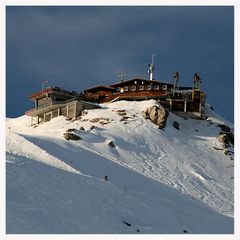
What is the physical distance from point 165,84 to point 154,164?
30.8 meters

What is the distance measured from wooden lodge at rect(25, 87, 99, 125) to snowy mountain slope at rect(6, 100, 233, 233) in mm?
2134

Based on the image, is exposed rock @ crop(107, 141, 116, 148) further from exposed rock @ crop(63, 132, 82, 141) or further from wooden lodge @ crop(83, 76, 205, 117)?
wooden lodge @ crop(83, 76, 205, 117)

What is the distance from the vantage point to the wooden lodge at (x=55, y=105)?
69812mm

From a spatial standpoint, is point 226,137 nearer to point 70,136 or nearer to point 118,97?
point 118,97

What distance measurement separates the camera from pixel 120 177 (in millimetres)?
44469

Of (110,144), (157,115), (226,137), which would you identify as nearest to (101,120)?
(157,115)

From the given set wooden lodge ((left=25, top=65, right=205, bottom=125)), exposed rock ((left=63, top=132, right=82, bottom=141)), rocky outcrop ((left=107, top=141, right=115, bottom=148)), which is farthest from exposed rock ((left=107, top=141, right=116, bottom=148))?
wooden lodge ((left=25, top=65, right=205, bottom=125))

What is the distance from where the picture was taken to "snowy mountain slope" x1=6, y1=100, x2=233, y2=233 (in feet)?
79.7

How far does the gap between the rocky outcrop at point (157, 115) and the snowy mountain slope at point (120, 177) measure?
1015mm

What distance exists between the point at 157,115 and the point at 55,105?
627 inches

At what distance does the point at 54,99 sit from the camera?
78.2 metres

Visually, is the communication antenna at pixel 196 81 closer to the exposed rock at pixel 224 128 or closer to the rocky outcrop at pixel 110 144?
the exposed rock at pixel 224 128

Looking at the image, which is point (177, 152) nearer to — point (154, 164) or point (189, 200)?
point (154, 164)

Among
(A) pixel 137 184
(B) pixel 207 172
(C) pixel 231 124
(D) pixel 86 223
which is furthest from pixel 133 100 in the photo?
(D) pixel 86 223
